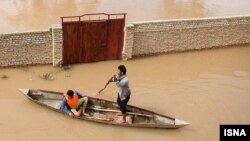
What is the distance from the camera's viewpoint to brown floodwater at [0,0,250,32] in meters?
16.5

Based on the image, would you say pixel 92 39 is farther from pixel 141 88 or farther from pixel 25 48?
pixel 141 88

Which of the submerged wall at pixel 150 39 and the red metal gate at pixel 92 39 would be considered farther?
the red metal gate at pixel 92 39

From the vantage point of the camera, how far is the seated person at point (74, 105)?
35.2 ft

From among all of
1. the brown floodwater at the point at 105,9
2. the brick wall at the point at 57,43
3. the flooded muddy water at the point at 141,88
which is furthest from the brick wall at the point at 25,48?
the brown floodwater at the point at 105,9

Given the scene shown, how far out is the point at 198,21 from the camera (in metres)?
14.8

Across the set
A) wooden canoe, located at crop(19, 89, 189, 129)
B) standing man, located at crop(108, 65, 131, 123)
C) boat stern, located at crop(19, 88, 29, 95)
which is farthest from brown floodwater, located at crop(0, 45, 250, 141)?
standing man, located at crop(108, 65, 131, 123)

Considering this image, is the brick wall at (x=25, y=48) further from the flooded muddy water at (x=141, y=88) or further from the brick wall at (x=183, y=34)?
the brick wall at (x=183, y=34)

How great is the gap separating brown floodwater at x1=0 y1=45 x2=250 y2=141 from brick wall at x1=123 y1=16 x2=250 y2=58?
0.34 m

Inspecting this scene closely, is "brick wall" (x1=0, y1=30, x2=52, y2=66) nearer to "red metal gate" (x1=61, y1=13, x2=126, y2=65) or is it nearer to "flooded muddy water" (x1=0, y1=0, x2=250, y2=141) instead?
"flooded muddy water" (x1=0, y1=0, x2=250, y2=141)

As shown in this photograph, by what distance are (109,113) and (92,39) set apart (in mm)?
3270

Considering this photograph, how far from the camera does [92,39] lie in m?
13.6

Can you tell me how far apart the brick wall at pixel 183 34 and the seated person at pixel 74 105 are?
3722 millimetres

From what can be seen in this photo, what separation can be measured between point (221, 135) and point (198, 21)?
5.65 m

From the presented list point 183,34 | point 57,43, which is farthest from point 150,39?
point 57,43
